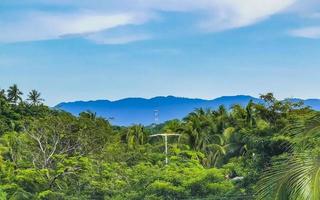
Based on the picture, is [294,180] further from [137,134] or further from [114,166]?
[137,134]

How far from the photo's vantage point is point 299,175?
5406mm

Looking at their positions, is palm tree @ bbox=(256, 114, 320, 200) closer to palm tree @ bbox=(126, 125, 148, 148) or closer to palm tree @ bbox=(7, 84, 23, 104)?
palm tree @ bbox=(126, 125, 148, 148)

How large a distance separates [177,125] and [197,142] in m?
2.78

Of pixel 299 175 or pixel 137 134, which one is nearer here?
pixel 299 175

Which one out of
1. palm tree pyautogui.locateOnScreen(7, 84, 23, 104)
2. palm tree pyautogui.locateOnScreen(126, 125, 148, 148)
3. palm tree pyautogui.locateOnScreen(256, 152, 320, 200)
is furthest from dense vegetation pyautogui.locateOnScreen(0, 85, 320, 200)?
palm tree pyautogui.locateOnScreen(7, 84, 23, 104)

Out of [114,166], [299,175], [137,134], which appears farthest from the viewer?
[137,134]

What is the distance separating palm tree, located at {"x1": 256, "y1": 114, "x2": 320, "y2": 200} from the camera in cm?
527

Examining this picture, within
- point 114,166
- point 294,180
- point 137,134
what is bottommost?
point 114,166

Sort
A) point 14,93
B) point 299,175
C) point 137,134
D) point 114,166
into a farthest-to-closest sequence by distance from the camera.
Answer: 1. point 14,93
2. point 137,134
3. point 114,166
4. point 299,175

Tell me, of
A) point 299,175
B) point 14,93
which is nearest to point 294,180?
point 299,175

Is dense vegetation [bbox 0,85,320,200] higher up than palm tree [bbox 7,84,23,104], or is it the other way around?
palm tree [bbox 7,84,23,104]

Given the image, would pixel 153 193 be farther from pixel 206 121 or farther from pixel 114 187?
pixel 206 121

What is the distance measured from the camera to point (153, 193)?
20484mm

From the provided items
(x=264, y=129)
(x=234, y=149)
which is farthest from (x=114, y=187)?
(x=234, y=149)
